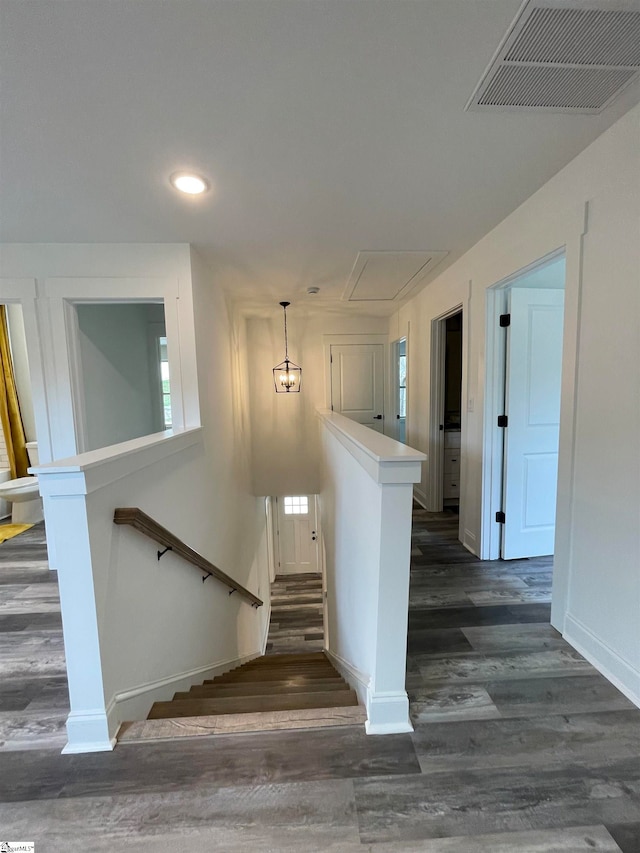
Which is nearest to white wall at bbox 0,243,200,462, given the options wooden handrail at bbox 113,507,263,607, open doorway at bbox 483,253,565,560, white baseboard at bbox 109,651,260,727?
wooden handrail at bbox 113,507,263,607

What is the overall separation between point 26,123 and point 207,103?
77cm

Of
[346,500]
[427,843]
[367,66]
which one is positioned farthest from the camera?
[346,500]

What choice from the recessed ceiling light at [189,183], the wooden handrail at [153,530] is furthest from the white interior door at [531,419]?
the wooden handrail at [153,530]

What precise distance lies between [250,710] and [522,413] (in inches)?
97.6

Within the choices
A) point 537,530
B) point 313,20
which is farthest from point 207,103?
point 537,530

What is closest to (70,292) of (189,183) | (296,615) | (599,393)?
(189,183)

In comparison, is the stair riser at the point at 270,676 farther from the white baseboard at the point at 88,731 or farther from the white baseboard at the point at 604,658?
the white baseboard at the point at 604,658

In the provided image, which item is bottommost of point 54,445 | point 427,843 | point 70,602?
point 427,843

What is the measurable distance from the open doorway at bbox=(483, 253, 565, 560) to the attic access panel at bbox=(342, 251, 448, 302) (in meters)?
0.71

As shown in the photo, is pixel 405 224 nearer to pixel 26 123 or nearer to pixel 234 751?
pixel 26 123

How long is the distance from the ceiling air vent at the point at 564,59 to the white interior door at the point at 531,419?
1225mm

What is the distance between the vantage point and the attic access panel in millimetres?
2760

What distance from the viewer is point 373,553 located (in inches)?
54.4

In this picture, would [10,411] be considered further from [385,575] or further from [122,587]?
[385,575]
